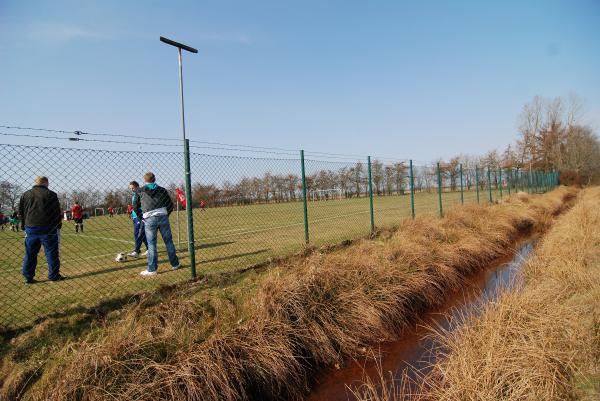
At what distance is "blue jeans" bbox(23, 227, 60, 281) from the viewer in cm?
513

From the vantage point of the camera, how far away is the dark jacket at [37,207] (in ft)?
16.6

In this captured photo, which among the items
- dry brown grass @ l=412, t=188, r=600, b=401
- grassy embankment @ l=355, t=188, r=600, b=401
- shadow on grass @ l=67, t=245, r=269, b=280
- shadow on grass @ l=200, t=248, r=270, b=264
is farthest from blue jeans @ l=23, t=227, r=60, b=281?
dry brown grass @ l=412, t=188, r=600, b=401

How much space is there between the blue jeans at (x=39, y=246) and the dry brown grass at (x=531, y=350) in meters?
5.77

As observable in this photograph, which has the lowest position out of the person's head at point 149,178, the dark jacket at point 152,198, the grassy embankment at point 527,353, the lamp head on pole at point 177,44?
the grassy embankment at point 527,353

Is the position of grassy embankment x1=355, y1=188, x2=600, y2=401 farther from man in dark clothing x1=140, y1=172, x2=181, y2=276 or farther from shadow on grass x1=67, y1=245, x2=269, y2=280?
shadow on grass x1=67, y1=245, x2=269, y2=280

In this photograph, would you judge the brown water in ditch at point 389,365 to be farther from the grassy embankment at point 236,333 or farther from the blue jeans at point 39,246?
the blue jeans at point 39,246

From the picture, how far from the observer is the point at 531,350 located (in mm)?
2516

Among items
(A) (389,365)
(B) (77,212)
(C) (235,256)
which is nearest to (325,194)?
(C) (235,256)

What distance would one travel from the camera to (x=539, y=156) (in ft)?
136

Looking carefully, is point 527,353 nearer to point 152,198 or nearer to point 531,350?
point 531,350

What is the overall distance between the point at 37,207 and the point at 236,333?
4.20m

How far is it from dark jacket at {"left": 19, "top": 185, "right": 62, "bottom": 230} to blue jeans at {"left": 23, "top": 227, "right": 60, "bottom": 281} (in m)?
0.10

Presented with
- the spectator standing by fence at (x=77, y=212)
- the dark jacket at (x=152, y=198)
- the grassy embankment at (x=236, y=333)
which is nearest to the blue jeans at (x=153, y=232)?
the dark jacket at (x=152, y=198)

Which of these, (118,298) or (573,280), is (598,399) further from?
(118,298)
